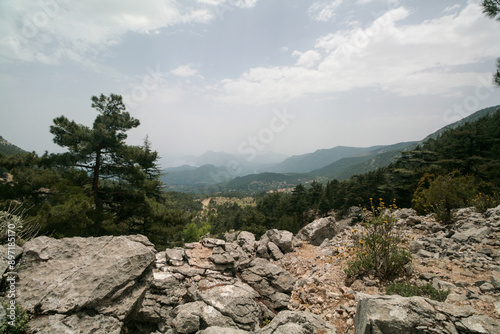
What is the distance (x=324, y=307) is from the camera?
5047 mm

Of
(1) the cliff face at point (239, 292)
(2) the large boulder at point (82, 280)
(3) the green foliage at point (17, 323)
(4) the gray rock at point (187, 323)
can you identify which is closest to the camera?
(3) the green foliage at point (17, 323)

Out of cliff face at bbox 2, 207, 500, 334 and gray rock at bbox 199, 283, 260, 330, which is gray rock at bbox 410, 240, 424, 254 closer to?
cliff face at bbox 2, 207, 500, 334

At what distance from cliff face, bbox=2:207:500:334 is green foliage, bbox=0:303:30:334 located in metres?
0.13

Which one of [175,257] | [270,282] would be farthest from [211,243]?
[270,282]

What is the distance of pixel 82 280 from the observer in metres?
4.29

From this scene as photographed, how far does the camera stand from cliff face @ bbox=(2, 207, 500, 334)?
132 inches

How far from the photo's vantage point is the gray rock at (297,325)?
3596 millimetres

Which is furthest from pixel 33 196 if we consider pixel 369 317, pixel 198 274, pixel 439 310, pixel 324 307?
pixel 439 310

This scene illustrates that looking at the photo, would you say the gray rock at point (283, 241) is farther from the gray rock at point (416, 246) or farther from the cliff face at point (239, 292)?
the gray rock at point (416, 246)

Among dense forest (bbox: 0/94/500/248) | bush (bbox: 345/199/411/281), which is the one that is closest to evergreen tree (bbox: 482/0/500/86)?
dense forest (bbox: 0/94/500/248)

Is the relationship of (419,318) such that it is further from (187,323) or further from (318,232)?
(318,232)

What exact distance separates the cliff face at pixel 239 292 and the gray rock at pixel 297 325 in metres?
0.02

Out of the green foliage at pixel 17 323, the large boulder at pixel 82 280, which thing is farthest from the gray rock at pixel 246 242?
the green foliage at pixel 17 323

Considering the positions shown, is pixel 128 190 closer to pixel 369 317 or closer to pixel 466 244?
pixel 369 317
